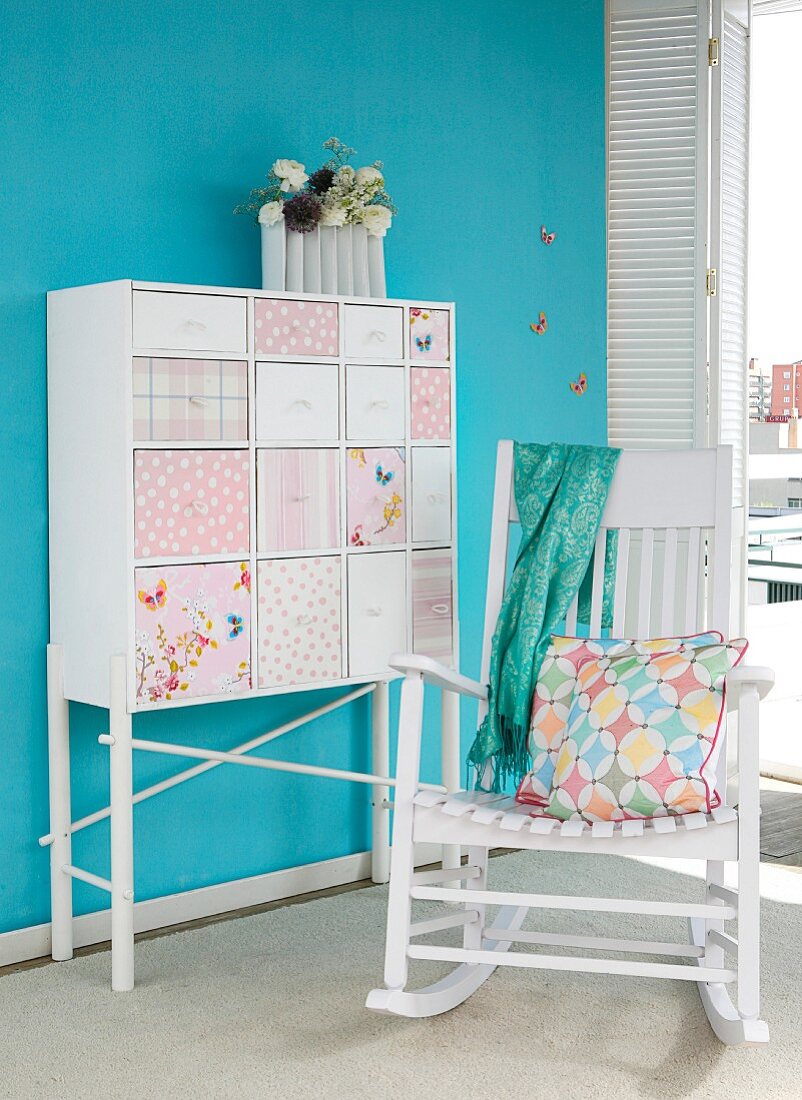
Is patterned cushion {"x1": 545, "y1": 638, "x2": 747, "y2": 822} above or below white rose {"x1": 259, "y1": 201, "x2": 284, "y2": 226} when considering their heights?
below

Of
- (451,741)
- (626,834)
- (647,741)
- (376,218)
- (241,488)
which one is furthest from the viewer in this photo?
(451,741)

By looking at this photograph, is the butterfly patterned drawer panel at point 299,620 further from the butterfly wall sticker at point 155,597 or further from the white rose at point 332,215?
the white rose at point 332,215

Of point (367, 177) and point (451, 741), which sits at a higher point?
point (367, 177)

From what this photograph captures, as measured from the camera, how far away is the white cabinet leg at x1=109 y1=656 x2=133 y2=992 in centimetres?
231

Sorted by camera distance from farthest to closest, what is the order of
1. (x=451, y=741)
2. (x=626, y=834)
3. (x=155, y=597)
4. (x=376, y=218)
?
(x=451, y=741), (x=376, y=218), (x=155, y=597), (x=626, y=834)

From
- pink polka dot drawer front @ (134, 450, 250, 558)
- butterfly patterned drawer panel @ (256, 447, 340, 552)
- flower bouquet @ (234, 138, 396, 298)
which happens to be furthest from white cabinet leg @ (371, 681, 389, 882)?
flower bouquet @ (234, 138, 396, 298)

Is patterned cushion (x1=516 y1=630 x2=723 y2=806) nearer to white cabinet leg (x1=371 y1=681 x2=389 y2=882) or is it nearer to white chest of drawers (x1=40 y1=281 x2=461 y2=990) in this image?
white chest of drawers (x1=40 y1=281 x2=461 y2=990)

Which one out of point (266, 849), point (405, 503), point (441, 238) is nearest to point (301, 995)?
point (266, 849)

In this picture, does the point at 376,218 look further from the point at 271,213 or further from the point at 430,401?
the point at 430,401

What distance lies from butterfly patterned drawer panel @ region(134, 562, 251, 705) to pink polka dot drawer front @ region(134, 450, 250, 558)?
0.04 meters

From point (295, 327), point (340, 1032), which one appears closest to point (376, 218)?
point (295, 327)

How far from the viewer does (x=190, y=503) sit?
7.66ft

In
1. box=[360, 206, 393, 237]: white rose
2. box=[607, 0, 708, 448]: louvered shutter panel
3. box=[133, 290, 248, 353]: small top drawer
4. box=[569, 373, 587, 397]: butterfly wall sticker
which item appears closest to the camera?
box=[133, 290, 248, 353]: small top drawer

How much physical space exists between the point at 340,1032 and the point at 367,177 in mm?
1632
